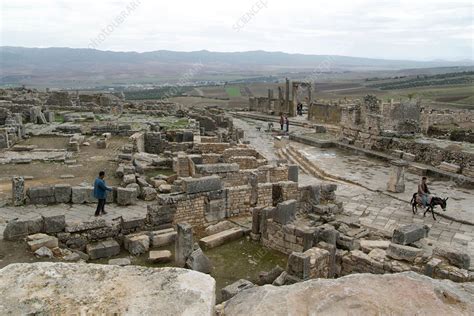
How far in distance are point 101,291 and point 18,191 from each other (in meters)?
9.33

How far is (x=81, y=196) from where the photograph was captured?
1158cm

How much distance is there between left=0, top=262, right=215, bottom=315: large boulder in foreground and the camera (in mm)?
2904

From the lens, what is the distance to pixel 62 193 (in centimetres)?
1143

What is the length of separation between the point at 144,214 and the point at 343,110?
1949 centimetres

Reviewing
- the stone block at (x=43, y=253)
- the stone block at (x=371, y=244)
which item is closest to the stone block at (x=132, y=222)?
the stone block at (x=43, y=253)

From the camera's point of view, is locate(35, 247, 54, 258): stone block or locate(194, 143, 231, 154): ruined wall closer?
locate(35, 247, 54, 258): stone block

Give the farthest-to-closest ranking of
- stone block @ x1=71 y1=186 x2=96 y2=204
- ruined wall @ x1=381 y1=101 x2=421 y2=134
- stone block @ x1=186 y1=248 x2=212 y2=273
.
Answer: ruined wall @ x1=381 y1=101 x2=421 y2=134 → stone block @ x1=71 y1=186 x2=96 y2=204 → stone block @ x1=186 y1=248 x2=212 y2=273

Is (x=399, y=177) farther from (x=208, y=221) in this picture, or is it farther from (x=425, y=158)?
(x=208, y=221)

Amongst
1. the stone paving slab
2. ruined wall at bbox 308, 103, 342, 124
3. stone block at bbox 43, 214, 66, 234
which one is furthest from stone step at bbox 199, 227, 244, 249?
ruined wall at bbox 308, 103, 342, 124

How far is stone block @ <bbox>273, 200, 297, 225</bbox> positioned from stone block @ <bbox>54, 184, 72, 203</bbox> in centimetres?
550

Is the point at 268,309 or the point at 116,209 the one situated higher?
the point at 268,309

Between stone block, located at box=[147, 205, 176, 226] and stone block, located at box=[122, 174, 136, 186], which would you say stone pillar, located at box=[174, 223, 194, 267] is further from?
stone block, located at box=[122, 174, 136, 186]

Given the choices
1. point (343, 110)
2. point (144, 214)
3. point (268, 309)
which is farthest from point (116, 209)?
point (343, 110)

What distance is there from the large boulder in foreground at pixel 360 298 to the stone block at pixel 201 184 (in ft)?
25.6
